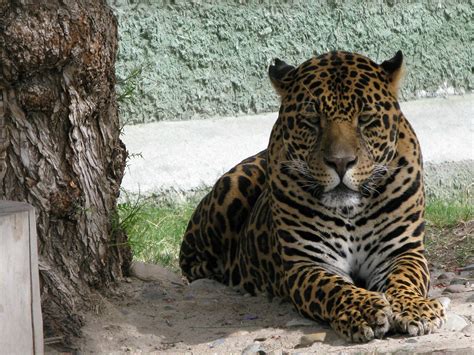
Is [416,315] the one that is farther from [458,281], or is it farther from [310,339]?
[458,281]

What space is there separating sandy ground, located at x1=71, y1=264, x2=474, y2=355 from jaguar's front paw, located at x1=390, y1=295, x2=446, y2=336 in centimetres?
5

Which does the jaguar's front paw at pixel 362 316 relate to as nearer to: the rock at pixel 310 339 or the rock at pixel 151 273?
the rock at pixel 310 339

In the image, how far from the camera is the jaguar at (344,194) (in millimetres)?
6320

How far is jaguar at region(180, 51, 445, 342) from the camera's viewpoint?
6320mm

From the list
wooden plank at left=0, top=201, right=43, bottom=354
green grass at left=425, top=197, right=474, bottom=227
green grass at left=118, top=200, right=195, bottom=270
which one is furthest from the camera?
green grass at left=425, top=197, right=474, bottom=227

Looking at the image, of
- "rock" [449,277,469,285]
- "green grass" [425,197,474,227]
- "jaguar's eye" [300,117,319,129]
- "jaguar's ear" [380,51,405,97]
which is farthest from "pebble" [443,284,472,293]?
"green grass" [425,197,474,227]

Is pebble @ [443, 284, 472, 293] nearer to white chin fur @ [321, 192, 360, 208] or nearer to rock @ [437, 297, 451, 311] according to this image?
rock @ [437, 297, 451, 311]

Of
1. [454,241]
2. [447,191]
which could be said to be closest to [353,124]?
[454,241]

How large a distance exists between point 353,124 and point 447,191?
4156 millimetres

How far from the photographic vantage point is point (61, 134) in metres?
6.25

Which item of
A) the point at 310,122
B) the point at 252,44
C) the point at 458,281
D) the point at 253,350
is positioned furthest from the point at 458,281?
the point at 252,44

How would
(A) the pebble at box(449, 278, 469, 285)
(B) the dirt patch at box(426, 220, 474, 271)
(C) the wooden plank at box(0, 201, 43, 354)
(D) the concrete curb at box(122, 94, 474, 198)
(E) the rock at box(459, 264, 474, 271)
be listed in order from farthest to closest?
(D) the concrete curb at box(122, 94, 474, 198) → (B) the dirt patch at box(426, 220, 474, 271) → (E) the rock at box(459, 264, 474, 271) → (A) the pebble at box(449, 278, 469, 285) → (C) the wooden plank at box(0, 201, 43, 354)

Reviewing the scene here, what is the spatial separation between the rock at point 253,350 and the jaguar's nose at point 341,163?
106 centimetres

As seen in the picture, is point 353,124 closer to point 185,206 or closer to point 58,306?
point 58,306
